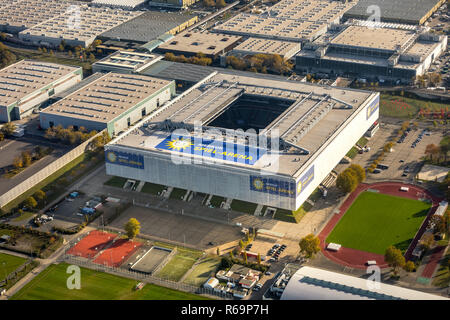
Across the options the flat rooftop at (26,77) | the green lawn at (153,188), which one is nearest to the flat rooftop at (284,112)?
the green lawn at (153,188)

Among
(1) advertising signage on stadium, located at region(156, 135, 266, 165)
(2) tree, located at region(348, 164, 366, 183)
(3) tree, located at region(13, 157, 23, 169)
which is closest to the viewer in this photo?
(1) advertising signage on stadium, located at region(156, 135, 266, 165)

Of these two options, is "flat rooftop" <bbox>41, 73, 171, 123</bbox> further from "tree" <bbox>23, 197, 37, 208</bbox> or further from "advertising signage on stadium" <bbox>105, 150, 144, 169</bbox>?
"tree" <bbox>23, 197, 37, 208</bbox>

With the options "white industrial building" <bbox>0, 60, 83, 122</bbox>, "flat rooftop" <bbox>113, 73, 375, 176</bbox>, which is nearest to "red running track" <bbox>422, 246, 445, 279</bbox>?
"flat rooftop" <bbox>113, 73, 375, 176</bbox>

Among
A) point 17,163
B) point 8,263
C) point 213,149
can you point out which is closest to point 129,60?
point 17,163

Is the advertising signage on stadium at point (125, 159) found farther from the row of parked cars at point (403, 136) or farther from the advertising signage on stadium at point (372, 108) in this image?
the row of parked cars at point (403, 136)

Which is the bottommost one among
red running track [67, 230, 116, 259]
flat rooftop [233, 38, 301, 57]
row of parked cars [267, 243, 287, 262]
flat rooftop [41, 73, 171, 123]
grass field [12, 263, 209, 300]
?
grass field [12, 263, 209, 300]

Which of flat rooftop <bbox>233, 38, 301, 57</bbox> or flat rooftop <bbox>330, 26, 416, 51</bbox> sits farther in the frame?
flat rooftop <bbox>233, 38, 301, 57</bbox>

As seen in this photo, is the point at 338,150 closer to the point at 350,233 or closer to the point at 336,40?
the point at 350,233
